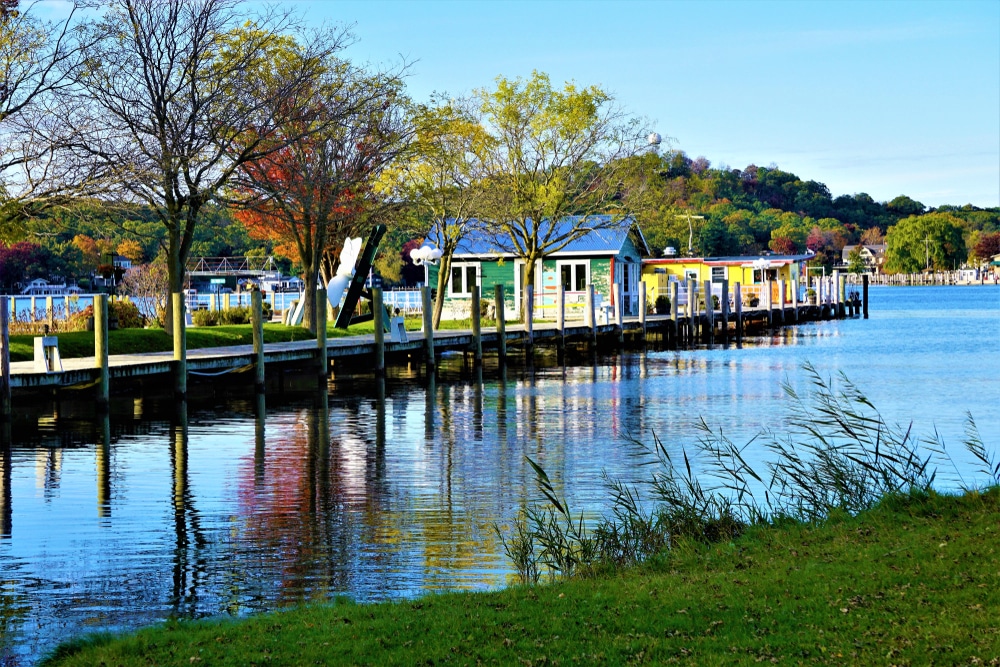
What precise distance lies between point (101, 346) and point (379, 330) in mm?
10699

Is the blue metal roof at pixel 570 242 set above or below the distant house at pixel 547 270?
above

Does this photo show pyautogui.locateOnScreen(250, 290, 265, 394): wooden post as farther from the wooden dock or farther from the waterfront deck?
the waterfront deck

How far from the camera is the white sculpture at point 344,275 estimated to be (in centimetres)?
A: 4106

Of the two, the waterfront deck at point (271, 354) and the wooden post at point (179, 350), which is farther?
the wooden post at point (179, 350)

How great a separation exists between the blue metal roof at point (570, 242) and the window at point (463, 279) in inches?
40.2

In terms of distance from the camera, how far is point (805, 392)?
31078mm

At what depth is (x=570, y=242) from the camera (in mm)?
57438

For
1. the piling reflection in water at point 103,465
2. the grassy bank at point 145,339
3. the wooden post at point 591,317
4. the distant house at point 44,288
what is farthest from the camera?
the distant house at point 44,288

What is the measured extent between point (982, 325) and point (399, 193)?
43.4 metres

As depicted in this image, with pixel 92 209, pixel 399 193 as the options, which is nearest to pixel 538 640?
pixel 92 209

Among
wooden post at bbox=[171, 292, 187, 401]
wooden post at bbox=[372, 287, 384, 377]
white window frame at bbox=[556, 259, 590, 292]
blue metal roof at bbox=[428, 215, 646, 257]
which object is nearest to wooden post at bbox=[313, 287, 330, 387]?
wooden post at bbox=[372, 287, 384, 377]

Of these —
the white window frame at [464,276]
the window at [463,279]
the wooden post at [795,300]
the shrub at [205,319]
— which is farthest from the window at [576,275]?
the shrub at [205,319]

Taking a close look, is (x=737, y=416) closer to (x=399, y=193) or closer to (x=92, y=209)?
(x=92, y=209)

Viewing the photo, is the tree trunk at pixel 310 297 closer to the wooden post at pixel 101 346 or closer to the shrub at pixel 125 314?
the shrub at pixel 125 314
